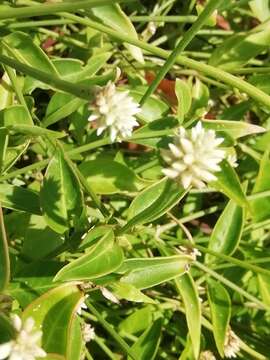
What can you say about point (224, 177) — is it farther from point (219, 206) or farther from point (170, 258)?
point (219, 206)

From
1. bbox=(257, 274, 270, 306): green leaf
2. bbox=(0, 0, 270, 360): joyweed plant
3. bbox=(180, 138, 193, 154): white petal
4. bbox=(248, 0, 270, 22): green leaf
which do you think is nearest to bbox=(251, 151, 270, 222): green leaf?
bbox=(0, 0, 270, 360): joyweed plant

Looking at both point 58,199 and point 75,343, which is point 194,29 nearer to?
point 58,199

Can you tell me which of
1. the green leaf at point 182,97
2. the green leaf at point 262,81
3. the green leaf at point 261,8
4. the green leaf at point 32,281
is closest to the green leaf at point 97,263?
the green leaf at point 32,281

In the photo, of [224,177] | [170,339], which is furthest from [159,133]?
[170,339]

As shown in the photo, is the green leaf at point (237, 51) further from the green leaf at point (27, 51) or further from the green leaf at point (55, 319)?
the green leaf at point (55, 319)

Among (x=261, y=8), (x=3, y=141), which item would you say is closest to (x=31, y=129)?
(x=3, y=141)

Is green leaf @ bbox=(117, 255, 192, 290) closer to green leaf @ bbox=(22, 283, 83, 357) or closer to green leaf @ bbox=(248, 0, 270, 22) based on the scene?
green leaf @ bbox=(22, 283, 83, 357)
